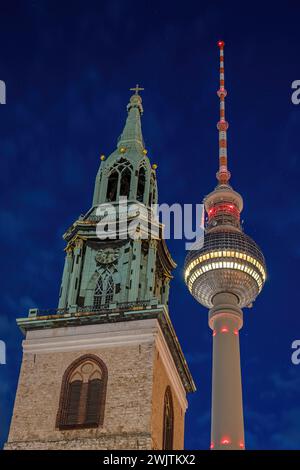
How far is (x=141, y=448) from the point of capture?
47.2 meters

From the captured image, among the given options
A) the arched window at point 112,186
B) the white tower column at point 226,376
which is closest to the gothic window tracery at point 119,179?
the arched window at point 112,186

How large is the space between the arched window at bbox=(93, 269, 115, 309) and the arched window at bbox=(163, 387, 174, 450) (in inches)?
310

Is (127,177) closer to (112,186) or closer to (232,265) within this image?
(112,186)

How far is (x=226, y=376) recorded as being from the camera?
251 ft

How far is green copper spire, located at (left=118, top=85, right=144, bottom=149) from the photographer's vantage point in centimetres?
6981

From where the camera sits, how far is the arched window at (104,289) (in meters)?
57.5

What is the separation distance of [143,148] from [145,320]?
836 inches

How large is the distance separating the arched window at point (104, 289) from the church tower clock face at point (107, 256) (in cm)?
83

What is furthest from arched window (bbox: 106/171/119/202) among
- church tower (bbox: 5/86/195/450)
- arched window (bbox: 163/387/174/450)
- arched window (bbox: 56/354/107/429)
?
arched window (bbox: 163/387/174/450)

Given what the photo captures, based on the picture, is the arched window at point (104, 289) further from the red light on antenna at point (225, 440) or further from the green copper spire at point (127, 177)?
the red light on antenna at point (225, 440)

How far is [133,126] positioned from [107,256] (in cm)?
1642
